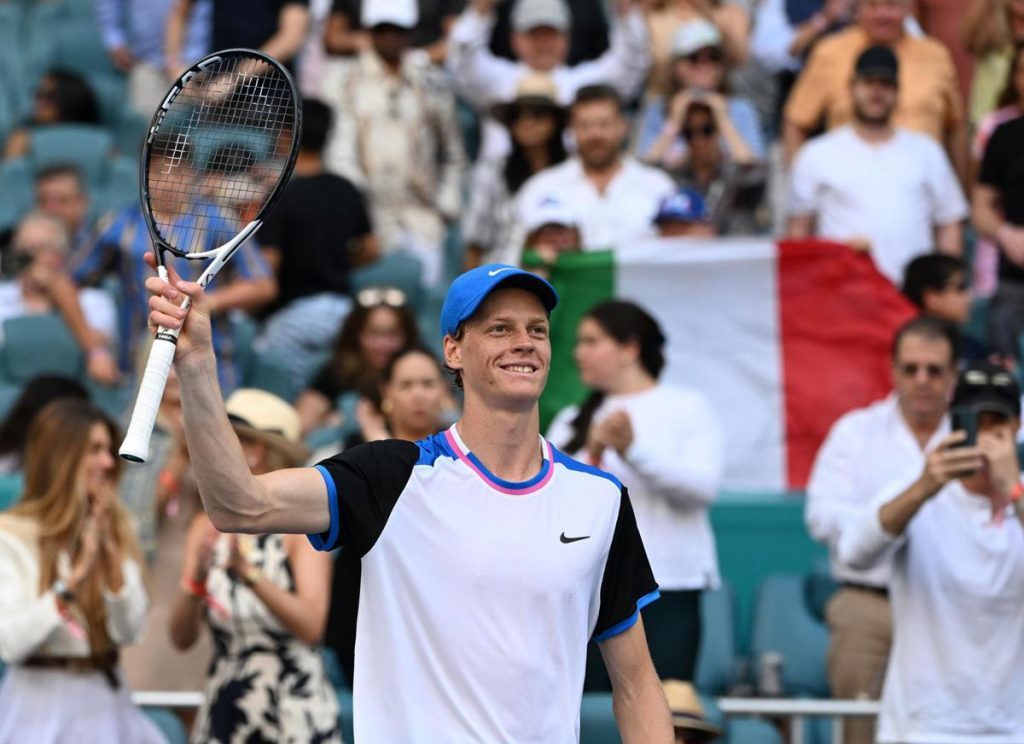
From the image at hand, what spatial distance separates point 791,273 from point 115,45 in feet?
18.2

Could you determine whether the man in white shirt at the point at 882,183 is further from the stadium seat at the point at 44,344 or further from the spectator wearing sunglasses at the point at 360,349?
the stadium seat at the point at 44,344

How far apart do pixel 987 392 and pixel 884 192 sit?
3.60 metres

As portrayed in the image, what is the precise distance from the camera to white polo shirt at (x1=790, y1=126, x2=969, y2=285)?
9656 mm

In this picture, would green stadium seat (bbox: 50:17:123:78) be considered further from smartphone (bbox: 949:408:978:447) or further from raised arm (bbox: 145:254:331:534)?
raised arm (bbox: 145:254:331:534)

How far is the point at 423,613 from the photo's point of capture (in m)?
4.21

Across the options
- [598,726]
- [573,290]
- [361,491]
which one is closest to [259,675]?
[598,726]

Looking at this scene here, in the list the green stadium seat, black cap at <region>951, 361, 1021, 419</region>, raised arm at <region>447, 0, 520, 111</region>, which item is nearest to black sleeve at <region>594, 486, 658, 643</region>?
black cap at <region>951, 361, 1021, 419</region>

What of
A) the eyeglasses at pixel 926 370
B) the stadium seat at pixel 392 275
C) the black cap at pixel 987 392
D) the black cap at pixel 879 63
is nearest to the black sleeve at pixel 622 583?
the black cap at pixel 987 392

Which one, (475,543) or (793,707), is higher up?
(475,543)

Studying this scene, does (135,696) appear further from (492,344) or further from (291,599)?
(492,344)

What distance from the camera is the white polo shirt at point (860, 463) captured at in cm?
692

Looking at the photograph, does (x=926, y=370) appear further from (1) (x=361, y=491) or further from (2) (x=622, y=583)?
(1) (x=361, y=491)

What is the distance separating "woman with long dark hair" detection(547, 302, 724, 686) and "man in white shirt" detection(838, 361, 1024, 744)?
787mm

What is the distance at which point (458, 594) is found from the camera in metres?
4.20
